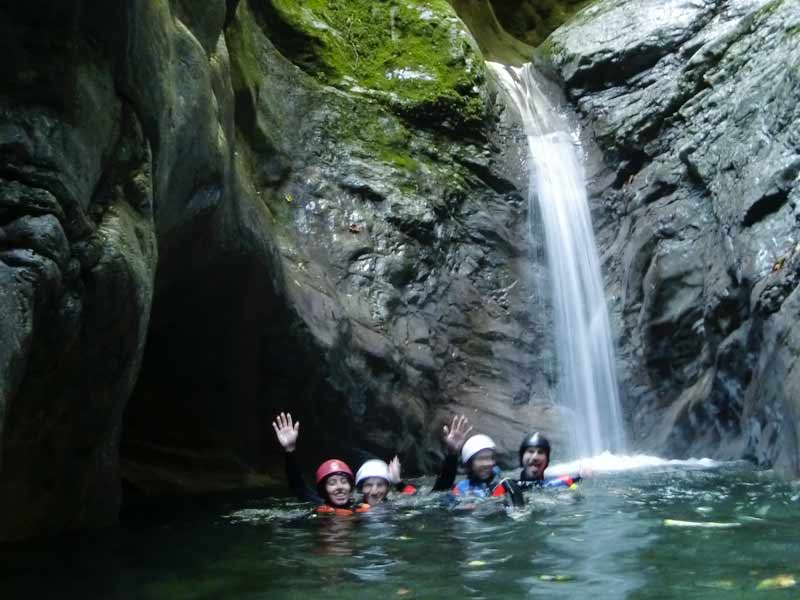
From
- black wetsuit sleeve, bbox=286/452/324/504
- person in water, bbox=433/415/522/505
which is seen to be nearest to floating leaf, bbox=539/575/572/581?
person in water, bbox=433/415/522/505

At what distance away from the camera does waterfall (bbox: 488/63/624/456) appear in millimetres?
13641

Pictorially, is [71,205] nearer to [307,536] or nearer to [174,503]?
[307,536]

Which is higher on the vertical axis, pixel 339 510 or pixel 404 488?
pixel 404 488

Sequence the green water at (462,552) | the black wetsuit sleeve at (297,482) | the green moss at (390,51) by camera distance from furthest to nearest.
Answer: the green moss at (390,51), the black wetsuit sleeve at (297,482), the green water at (462,552)

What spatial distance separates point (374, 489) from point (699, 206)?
6554 millimetres

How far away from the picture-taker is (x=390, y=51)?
16484 millimetres

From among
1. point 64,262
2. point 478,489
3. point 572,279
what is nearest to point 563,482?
point 478,489

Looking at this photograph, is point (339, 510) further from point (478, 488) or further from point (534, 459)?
point (534, 459)

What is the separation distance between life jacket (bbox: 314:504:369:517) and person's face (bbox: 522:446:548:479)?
5.39 ft

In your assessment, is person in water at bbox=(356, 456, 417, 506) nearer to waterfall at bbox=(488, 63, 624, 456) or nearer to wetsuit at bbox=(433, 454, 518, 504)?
wetsuit at bbox=(433, 454, 518, 504)

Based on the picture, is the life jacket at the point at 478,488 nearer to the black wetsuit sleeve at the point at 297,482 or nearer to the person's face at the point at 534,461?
the person's face at the point at 534,461

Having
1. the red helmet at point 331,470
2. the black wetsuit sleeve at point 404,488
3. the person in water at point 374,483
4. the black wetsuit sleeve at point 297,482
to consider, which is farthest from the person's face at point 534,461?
the black wetsuit sleeve at point 297,482

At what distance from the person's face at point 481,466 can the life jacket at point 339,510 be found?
1.10 meters

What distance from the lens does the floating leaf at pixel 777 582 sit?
4162 millimetres
